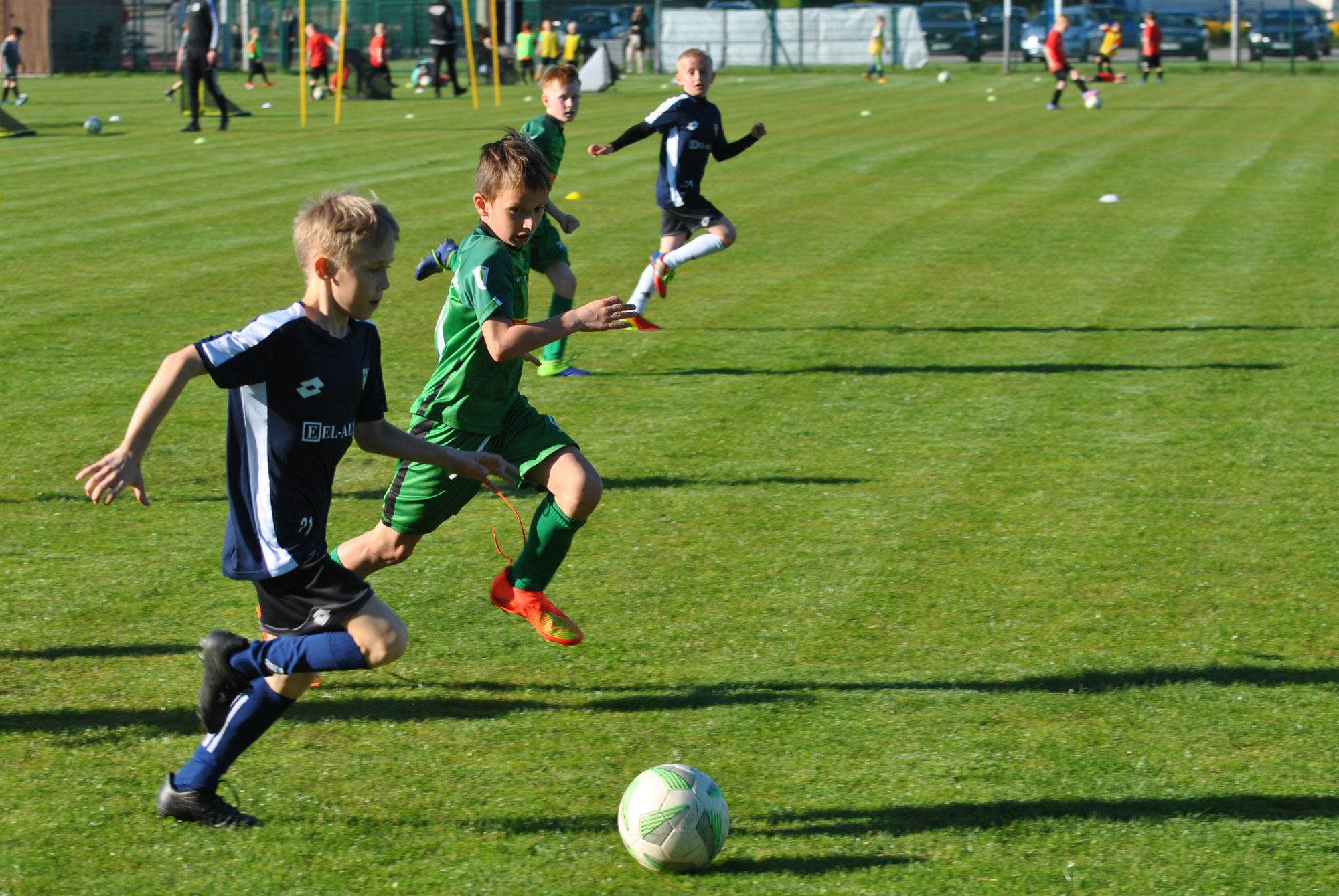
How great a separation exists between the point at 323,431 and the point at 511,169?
1520 millimetres

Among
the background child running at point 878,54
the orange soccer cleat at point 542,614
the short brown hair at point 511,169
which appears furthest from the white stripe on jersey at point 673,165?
the background child running at point 878,54

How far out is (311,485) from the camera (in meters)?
4.52

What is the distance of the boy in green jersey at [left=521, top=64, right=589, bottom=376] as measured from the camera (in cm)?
1007

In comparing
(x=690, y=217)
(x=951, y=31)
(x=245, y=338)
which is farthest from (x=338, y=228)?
(x=951, y=31)

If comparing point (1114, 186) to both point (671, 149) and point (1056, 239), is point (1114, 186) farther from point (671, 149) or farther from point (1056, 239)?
point (671, 149)

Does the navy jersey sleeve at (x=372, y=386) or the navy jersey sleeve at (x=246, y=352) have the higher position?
the navy jersey sleeve at (x=246, y=352)

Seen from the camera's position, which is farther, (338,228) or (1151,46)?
(1151,46)

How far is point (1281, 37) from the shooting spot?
5084cm

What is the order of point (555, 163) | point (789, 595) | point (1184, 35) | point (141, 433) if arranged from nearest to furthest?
point (141, 433) < point (789, 595) < point (555, 163) < point (1184, 35)

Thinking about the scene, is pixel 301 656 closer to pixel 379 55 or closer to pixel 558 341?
pixel 558 341

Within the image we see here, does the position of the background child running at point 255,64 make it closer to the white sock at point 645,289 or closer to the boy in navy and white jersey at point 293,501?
the white sock at point 645,289

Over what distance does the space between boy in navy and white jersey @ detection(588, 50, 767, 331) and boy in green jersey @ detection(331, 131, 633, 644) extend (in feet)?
19.5

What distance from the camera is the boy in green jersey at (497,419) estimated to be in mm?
5652

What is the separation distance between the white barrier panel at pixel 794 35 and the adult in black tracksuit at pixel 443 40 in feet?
49.3
